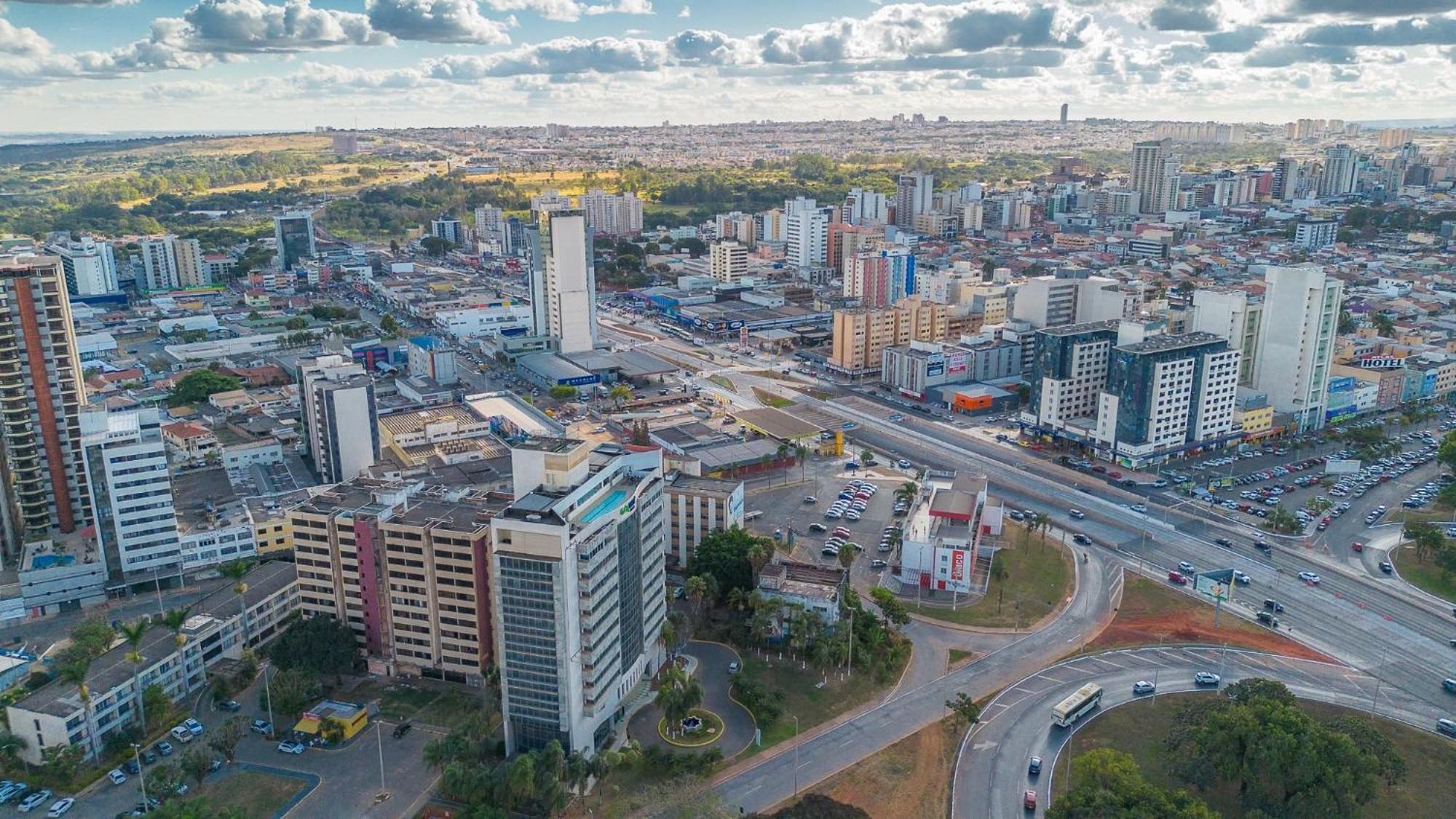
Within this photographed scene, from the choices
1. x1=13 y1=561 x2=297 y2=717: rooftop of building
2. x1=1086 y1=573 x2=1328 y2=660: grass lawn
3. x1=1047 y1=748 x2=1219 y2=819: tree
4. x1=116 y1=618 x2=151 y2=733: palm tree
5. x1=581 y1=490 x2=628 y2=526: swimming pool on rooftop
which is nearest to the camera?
x1=1047 y1=748 x2=1219 y2=819: tree

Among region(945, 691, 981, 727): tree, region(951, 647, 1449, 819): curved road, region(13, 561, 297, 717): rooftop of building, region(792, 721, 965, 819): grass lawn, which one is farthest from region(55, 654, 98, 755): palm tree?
region(945, 691, 981, 727): tree

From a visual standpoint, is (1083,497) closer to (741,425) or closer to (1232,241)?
(741,425)

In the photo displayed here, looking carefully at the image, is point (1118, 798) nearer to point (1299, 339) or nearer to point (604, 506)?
point (604, 506)

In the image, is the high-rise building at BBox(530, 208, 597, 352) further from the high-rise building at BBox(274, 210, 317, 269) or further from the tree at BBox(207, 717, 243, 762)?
the high-rise building at BBox(274, 210, 317, 269)

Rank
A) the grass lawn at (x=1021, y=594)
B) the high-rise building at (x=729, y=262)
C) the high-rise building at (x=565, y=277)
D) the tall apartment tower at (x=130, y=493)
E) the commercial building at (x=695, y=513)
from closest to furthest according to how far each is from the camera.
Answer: the grass lawn at (x=1021, y=594) < the tall apartment tower at (x=130, y=493) < the commercial building at (x=695, y=513) < the high-rise building at (x=565, y=277) < the high-rise building at (x=729, y=262)

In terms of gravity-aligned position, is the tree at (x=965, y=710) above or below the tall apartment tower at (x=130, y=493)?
below

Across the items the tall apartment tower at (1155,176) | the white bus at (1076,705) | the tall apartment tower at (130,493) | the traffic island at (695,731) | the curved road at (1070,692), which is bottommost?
the curved road at (1070,692)

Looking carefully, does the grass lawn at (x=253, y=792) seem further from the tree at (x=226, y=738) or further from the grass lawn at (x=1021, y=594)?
the grass lawn at (x=1021, y=594)

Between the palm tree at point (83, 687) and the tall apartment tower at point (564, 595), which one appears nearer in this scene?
the tall apartment tower at point (564, 595)

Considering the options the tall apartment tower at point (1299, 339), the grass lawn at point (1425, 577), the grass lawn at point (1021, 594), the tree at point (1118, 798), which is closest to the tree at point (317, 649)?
the grass lawn at point (1021, 594)
